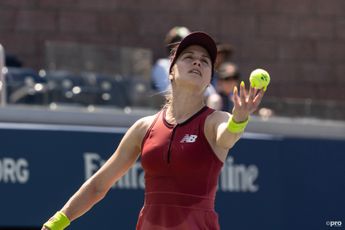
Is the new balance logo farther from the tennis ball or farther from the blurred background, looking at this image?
the blurred background

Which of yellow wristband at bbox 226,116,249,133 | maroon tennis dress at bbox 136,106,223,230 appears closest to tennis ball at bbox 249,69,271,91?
yellow wristband at bbox 226,116,249,133

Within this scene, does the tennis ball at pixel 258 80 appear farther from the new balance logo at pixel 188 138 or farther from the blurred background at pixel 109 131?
the blurred background at pixel 109 131

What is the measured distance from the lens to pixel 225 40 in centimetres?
1173

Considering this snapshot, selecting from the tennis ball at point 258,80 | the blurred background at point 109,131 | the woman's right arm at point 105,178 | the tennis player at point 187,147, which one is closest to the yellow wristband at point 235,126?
the tennis player at point 187,147

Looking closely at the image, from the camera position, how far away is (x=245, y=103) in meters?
4.00

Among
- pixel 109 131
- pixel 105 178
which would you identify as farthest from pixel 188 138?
pixel 109 131

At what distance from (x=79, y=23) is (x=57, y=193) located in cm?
455

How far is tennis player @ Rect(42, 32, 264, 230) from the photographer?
420 cm

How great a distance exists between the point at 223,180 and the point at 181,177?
3310 millimetres

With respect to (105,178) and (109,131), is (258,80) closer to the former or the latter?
(105,178)

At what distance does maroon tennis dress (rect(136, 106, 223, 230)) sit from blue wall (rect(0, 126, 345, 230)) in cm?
281

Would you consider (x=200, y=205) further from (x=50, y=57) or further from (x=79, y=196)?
(x=50, y=57)

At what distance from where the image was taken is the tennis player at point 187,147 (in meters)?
4.20

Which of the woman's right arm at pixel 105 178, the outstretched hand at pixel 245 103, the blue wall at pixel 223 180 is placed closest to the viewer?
the outstretched hand at pixel 245 103
